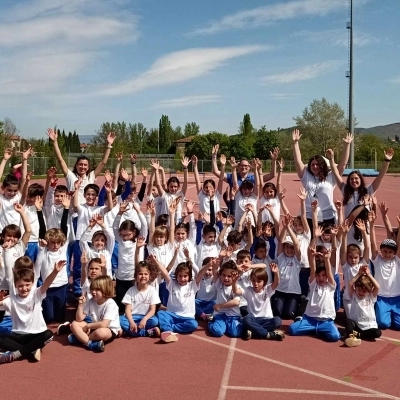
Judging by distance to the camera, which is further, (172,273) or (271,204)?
(271,204)

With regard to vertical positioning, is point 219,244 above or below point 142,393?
above

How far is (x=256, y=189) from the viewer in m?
8.02

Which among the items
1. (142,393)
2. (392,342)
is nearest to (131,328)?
(142,393)

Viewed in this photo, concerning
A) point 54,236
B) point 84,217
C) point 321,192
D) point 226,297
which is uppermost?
point 321,192

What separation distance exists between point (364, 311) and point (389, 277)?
85 centimetres

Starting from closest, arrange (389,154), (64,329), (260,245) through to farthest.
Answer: (64,329), (260,245), (389,154)

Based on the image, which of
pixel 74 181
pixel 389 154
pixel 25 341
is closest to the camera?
pixel 25 341

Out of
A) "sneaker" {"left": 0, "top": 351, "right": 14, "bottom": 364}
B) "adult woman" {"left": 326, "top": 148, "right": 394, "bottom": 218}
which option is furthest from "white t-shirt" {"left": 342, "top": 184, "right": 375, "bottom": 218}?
"sneaker" {"left": 0, "top": 351, "right": 14, "bottom": 364}

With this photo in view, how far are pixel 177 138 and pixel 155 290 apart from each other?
9249 centimetres

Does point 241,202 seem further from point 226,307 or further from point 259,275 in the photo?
point 226,307

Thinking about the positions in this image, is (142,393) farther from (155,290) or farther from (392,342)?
(392,342)

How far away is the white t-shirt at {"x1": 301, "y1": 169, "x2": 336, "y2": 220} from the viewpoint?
7.01 meters

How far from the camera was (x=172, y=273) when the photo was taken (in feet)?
21.4

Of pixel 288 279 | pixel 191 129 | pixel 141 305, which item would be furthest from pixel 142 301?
pixel 191 129
